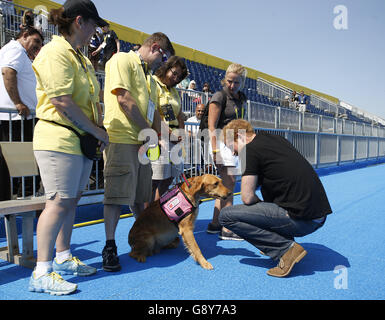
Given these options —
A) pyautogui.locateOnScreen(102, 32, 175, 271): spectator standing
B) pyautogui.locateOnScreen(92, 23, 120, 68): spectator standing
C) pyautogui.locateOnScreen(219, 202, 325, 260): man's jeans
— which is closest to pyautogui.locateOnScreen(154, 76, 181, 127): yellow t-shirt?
pyautogui.locateOnScreen(102, 32, 175, 271): spectator standing

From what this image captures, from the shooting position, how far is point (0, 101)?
3379 mm

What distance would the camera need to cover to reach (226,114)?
3.61m

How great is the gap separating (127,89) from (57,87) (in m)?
0.62

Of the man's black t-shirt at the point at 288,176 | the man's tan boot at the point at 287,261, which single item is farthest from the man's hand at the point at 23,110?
the man's tan boot at the point at 287,261

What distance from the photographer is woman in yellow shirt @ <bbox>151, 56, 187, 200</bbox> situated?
126 inches

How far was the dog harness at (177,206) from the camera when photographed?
2.87 m

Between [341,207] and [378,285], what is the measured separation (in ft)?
10.9

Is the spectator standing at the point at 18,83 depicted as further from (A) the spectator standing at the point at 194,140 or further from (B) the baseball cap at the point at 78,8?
(A) the spectator standing at the point at 194,140

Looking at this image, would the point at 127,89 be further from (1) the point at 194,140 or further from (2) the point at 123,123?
(1) the point at 194,140

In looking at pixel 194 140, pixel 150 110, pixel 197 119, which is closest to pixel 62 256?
pixel 150 110

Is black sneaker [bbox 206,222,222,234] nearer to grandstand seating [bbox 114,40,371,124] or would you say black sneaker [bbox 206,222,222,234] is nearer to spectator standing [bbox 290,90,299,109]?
grandstand seating [bbox 114,40,371,124]

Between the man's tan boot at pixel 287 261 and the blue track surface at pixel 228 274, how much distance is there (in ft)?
0.18

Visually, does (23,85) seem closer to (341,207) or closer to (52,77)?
(52,77)
